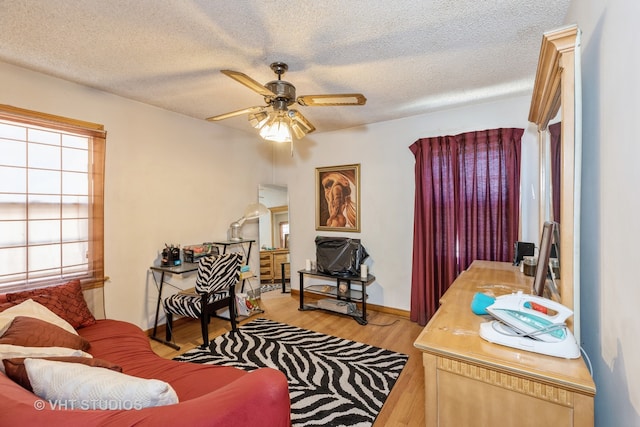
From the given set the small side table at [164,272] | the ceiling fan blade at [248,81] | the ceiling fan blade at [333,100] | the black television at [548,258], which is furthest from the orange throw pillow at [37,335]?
the black television at [548,258]

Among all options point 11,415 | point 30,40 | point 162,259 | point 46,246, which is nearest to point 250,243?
point 162,259

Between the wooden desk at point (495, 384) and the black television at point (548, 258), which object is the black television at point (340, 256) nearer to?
the black television at point (548, 258)

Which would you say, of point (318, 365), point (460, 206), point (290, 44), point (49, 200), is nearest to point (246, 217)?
point (49, 200)

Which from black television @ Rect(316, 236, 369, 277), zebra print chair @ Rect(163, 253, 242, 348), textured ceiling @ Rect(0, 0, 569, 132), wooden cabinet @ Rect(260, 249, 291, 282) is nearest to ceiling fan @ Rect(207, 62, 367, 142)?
textured ceiling @ Rect(0, 0, 569, 132)

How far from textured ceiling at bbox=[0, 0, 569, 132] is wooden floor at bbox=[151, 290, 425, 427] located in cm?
244

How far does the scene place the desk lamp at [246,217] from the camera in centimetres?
393

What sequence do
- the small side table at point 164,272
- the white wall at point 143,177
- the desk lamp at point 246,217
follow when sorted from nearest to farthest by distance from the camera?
the white wall at point 143,177 → the small side table at point 164,272 → the desk lamp at point 246,217

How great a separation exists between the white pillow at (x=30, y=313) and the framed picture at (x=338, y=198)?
291 centimetres

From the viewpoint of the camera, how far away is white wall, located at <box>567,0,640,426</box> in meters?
0.80

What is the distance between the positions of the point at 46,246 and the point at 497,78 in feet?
13.4

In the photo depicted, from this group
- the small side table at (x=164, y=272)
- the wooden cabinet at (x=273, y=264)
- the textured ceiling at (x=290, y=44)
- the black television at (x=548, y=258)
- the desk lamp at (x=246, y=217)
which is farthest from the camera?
the wooden cabinet at (x=273, y=264)

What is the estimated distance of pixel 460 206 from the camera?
3055 millimetres

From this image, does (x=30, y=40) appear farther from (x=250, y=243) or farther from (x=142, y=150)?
(x=250, y=243)

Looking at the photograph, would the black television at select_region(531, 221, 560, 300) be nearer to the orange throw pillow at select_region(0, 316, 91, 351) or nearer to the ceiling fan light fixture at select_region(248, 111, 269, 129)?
the ceiling fan light fixture at select_region(248, 111, 269, 129)
